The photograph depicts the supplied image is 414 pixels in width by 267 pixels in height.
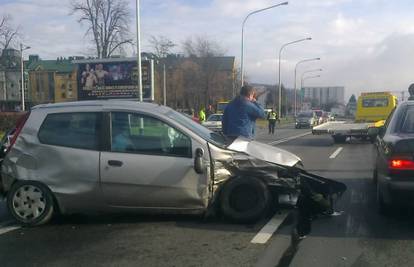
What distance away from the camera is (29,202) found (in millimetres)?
6277

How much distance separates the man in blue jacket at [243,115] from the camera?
841cm

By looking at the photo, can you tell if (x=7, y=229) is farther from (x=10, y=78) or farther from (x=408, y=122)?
(x=10, y=78)

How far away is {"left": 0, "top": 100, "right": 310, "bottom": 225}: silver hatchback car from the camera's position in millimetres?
6105

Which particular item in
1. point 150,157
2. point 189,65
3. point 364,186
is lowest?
point 364,186

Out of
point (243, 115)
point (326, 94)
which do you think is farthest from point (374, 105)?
point (326, 94)

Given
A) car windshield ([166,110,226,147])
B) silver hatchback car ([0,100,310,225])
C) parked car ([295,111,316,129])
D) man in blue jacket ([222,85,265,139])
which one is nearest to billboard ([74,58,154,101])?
parked car ([295,111,316,129])

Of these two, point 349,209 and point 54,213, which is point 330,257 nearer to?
point 349,209

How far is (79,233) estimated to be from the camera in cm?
597

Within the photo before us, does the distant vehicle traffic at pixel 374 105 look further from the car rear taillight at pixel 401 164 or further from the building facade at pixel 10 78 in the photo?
the building facade at pixel 10 78

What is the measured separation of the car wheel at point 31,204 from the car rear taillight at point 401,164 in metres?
4.07

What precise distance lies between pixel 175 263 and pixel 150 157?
5.35 feet

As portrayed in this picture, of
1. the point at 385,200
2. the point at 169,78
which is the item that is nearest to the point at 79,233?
the point at 385,200

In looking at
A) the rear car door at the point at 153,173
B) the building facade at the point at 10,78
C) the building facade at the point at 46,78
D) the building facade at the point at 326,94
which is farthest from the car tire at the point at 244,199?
the building facade at the point at 326,94

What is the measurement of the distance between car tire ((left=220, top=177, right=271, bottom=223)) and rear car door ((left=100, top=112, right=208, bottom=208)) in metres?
0.31
